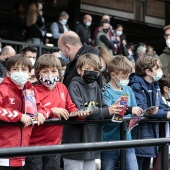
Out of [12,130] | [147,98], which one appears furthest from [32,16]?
[12,130]

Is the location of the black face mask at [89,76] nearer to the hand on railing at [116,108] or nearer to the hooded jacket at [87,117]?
the hooded jacket at [87,117]

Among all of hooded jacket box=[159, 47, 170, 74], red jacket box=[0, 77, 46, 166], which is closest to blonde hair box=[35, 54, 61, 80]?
red jacket box=[0, 77, 46, 166]

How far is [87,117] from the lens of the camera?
387cm

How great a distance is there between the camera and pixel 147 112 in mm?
4172

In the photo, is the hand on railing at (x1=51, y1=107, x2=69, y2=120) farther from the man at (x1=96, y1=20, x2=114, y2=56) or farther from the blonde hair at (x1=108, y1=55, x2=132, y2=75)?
the man at (x1=96, y1=20, x2=114, y2=56)

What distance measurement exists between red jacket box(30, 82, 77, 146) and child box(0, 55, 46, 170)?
0.14m

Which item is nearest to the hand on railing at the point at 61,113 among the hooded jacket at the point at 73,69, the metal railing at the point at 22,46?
the hooded jacket at the point at 73,69

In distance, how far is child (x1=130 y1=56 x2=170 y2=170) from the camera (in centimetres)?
455

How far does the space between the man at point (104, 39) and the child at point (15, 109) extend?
269 inches

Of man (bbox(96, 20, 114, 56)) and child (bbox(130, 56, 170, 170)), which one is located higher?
man (bbox(96, 20, 114, 56))

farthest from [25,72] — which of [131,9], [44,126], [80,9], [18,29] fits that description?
[131,9]

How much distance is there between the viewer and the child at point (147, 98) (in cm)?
455

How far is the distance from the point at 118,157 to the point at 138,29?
14449 millimetres

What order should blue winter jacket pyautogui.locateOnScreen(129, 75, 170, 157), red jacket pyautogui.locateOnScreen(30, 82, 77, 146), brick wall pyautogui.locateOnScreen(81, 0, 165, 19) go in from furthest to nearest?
1. brick wall pyautogui.locateOnScreen(81, 0, 165, 19)
2. blue winter jacket pyautogui.locateOnScreen(129, 75, 170, 157)
3. red jacket pyautogui.locateOnScreen(30, 82, 77, 146)
